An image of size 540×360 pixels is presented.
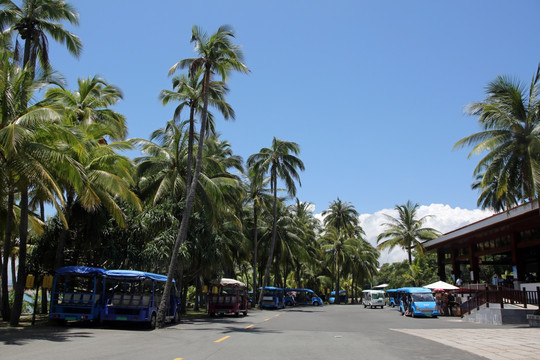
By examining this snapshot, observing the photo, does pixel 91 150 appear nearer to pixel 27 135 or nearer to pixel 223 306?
pixel 27 135

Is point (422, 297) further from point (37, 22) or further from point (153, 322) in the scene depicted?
point (37, 22)

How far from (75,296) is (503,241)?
28.9 metres

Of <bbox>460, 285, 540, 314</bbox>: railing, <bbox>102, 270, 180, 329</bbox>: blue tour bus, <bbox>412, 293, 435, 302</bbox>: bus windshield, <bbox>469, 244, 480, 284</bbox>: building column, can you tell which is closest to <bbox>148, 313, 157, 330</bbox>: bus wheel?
<bbox>102, 270, 180, 329</bbox>: blue tour bus

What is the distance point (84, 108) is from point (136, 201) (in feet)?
26.4

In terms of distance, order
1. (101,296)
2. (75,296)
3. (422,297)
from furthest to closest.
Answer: (422,297), (101,296), (75,296)

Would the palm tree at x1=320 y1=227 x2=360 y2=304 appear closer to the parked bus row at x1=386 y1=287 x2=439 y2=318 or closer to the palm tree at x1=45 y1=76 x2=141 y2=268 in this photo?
the parked bus row at x1=386 y1=287 x2=439 y2=318

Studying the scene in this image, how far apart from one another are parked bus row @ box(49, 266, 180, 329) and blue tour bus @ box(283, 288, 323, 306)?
39.4 metres

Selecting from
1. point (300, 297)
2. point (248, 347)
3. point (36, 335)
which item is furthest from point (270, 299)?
point (248, 347)

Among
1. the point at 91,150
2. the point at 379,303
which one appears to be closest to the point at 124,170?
the point at 91,150

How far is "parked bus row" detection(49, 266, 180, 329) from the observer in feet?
61.1

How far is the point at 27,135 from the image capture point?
1498 cm

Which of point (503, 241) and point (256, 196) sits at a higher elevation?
point (256, 196)

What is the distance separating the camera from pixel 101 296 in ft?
63.8

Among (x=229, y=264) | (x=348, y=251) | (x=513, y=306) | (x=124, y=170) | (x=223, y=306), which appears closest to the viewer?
(x=124, y=170)
